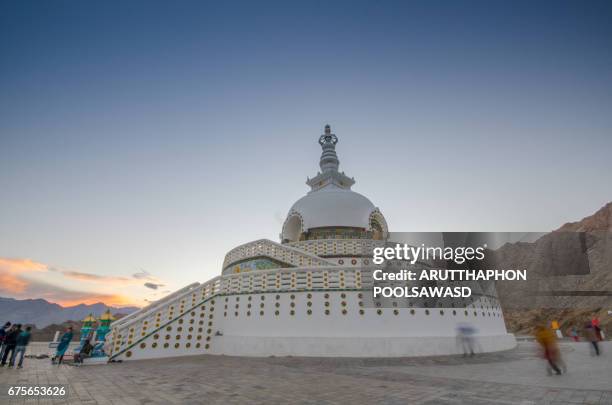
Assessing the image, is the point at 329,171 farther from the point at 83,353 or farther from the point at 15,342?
the point at 15,342

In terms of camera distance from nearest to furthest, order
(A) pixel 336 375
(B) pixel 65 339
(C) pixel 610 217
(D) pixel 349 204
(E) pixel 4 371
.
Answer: (A) pixel 336 375
(E) pixel 4 371
(B) pixel 65 339
(D) pixel 349 204
(C) pixel 610 217

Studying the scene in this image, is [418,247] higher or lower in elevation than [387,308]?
higher

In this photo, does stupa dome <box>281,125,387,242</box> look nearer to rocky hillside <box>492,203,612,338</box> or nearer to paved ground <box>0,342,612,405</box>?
paved ground <box>0,342,612,405</box>

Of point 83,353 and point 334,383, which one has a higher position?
point 83,353

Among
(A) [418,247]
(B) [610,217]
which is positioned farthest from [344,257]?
(B) [610,217]

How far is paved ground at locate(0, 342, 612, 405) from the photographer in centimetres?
548

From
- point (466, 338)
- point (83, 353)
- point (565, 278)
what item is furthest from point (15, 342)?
point (565, 278)

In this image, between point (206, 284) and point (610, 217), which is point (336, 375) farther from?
point (610, 217)

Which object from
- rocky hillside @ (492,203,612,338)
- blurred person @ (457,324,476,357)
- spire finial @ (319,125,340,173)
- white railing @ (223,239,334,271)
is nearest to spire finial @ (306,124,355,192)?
spire finial @ (319,125,340,173)

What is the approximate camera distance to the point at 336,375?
8.07 meters

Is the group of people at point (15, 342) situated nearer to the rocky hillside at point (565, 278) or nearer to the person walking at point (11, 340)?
the person walking at point (11, 340)

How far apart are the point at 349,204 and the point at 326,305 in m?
14.3

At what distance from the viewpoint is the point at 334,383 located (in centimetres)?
702

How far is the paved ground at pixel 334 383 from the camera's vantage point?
548 cm
